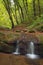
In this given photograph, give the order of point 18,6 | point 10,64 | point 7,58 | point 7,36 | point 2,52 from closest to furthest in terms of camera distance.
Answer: point 10,64 < point 7,58 < point 2,52 < point 7,36 < point 18,6

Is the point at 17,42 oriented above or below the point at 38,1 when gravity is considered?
below

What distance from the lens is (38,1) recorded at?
947 inches

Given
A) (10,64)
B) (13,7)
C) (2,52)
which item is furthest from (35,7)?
(10,64)

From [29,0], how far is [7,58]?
→ 17.5m

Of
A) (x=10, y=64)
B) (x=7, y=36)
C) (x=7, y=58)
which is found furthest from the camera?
(x=7, y=36)

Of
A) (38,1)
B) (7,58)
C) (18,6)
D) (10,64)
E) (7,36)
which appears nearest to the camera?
(10,64)

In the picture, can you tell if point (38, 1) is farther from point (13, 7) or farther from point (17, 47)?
point (17, 47)

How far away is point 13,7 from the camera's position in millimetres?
27656

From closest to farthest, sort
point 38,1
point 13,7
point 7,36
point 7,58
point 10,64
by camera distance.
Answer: point 10,64, point 7,58, point 7,36, point 38,1, point 13,7

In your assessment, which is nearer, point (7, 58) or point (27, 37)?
point (7, 58)

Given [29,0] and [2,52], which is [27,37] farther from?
[29,0]

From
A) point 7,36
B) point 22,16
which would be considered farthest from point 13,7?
point 7,36

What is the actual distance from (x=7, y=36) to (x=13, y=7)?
1451 centimetres

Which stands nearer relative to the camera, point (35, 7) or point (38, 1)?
point (38, 1)
